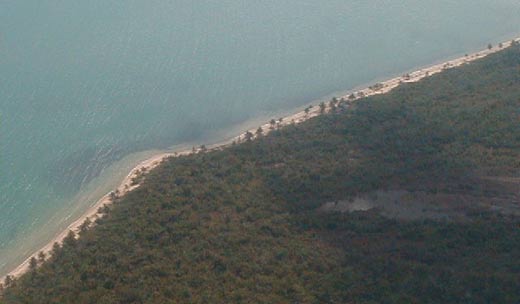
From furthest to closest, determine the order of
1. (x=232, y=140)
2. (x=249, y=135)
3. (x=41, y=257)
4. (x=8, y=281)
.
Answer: (x=232, y=140) → (x=249, y=135) → (x=41, y=257) → (x=8, y=281)

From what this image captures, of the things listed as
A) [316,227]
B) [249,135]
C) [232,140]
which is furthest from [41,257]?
[232,140]

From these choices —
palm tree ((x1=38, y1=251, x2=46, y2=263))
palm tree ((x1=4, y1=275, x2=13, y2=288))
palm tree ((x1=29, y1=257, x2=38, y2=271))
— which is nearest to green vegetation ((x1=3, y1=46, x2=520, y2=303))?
palm tree ((x1=29, y1=257, x2=38, y2=271))

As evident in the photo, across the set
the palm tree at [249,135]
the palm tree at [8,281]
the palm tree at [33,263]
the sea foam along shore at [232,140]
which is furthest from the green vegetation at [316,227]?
the sea foam along shore at [232,140]

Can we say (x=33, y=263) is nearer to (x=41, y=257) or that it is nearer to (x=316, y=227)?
(x=41, y=257)

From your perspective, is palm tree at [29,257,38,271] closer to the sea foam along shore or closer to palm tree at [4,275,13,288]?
the sea foam along shore

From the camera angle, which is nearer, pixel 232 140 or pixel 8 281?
pixel 8 281
